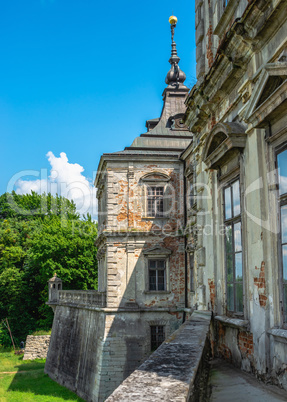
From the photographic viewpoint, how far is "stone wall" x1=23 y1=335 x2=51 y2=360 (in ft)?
101

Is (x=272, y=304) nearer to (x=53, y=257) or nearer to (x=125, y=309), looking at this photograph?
(x=125, y=309)

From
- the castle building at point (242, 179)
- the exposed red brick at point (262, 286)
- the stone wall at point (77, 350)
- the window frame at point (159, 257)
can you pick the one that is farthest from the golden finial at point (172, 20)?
the exposed red brick at point (262, 286)

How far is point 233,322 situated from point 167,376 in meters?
3.55

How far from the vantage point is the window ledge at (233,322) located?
616cm

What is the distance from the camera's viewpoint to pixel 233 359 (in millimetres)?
6746

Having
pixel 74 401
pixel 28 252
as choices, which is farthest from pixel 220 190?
pixel 28 252

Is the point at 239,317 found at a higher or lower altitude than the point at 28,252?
lower

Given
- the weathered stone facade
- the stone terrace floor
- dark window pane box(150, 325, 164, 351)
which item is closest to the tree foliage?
dark window pane box(150, 325, 164, 351)

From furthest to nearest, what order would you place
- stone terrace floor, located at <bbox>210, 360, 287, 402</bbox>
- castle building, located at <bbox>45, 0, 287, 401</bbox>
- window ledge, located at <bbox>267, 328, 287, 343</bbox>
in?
castle building, located at <bbox>45, 0, 287, 401</bbox>
window ledge, located at <bbox>267, 328, 287, 343</bbox>
stone terrace floor, located at <bbox>210, 360, 287, 402</bbox>

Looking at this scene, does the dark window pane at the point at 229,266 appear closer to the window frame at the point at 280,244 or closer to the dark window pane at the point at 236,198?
the dark window pane at the point at 236,198

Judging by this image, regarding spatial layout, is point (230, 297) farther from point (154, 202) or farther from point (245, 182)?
point (154, 202)

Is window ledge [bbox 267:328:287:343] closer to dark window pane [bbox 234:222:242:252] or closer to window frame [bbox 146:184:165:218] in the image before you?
dark window pane [bbox 234:222:242:252]

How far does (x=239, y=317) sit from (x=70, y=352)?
1869cm

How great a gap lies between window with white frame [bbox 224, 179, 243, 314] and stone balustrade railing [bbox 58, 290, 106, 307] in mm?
13876
